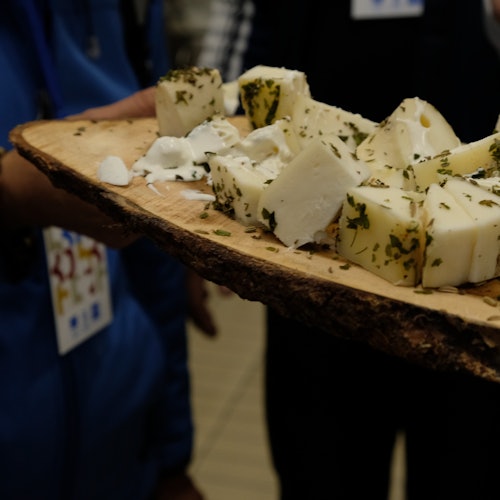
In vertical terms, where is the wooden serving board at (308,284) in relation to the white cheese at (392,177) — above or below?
below

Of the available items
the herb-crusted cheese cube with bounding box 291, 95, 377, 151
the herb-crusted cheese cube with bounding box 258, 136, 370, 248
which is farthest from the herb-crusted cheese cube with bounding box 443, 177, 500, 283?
the herb-crusted cheese cube with bounding box 291, 95, 377, 151

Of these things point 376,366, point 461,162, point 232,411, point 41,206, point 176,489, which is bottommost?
point 232,411

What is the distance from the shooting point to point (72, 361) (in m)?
1.18

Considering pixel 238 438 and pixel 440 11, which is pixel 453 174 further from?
pixel 238 438

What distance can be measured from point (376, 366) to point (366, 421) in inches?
5.3

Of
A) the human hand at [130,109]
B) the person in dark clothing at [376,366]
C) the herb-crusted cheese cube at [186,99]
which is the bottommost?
the person in dark clothing at [376,366]

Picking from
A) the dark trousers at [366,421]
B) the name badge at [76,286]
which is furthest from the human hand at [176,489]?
the name badge at [76,286]

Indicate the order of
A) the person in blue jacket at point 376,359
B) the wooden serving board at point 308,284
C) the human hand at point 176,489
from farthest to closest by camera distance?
the human hand at point 176,489 < the person in blue jacket at point 376,359 < the wooden serving board at point 308,284

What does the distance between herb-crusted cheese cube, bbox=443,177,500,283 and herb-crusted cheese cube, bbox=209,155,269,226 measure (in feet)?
0.67

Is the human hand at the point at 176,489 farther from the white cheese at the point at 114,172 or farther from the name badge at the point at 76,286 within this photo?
the white cheese at the point at 114,172

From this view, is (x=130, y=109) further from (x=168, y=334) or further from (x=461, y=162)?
(x=168, y=334)

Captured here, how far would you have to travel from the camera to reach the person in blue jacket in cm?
136

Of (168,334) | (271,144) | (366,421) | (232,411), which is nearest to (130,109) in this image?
(271,144)

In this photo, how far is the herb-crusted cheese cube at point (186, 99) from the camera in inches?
36.5
